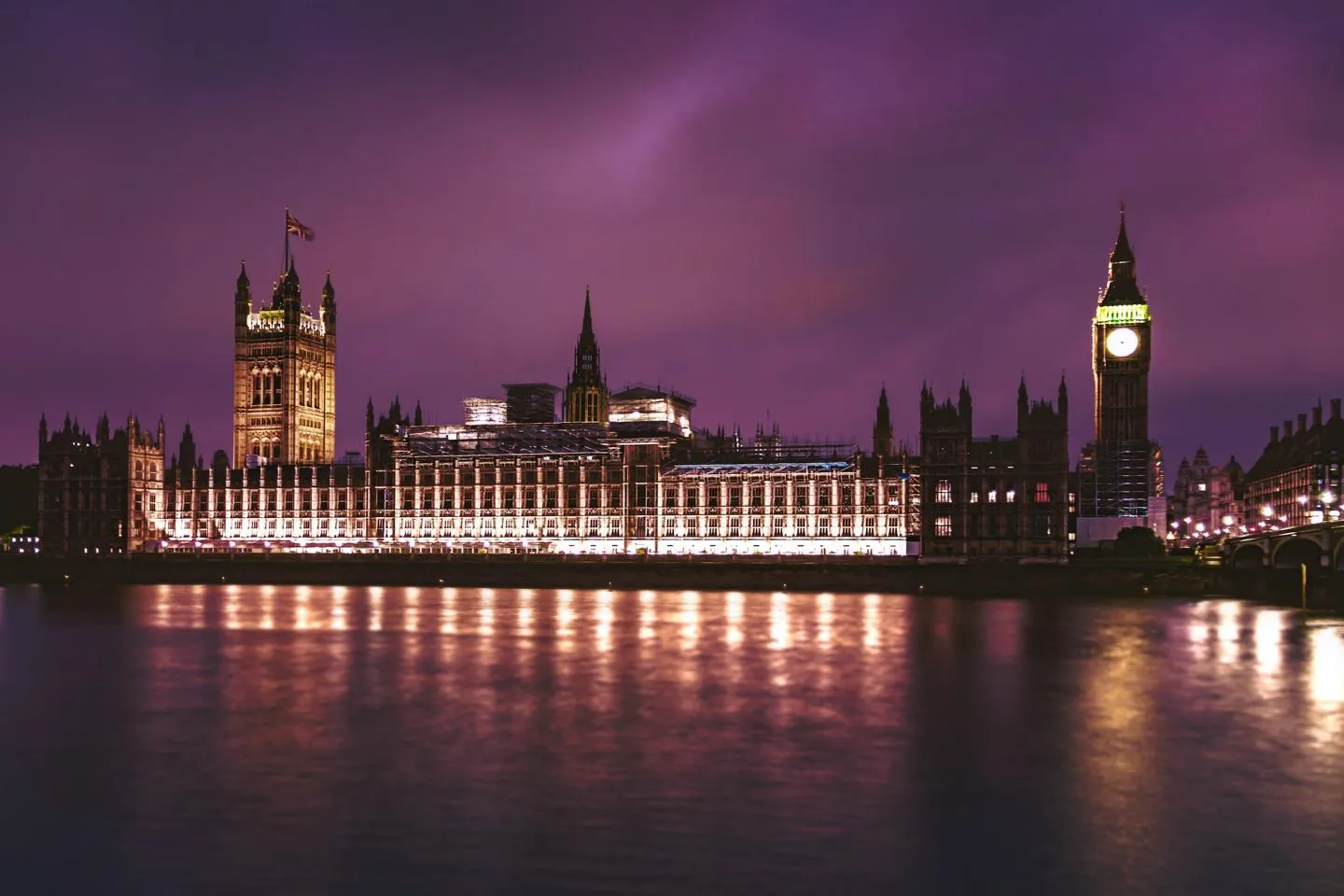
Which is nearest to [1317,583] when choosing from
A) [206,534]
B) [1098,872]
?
[1098,872]

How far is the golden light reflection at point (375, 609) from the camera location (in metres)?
80.5

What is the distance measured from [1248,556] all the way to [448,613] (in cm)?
7970

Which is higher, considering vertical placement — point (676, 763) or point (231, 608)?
point (676, 763)

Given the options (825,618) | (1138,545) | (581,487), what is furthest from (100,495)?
(1138,545)

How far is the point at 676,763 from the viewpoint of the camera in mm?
37406

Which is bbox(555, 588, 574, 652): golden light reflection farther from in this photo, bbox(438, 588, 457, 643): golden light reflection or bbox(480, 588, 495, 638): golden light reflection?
bbox(438, 588, 457, 643): golden light reflection

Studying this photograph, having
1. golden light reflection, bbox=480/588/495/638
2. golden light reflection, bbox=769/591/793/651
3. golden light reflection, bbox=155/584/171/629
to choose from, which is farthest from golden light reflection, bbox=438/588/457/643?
golden light reflection, bbox=769/591/793/651

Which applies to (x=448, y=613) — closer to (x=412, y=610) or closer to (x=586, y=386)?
(x=412, y=610)

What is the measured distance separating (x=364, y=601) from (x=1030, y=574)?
5605 cm

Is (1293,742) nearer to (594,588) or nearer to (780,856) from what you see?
(780,856)

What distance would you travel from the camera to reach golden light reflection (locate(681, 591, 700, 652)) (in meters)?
68.9

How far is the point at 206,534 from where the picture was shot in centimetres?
15675

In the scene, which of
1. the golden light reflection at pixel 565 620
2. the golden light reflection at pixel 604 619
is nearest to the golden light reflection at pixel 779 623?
the golden light reflection at pixel 604 619

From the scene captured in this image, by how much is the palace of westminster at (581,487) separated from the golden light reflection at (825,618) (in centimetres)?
2476
